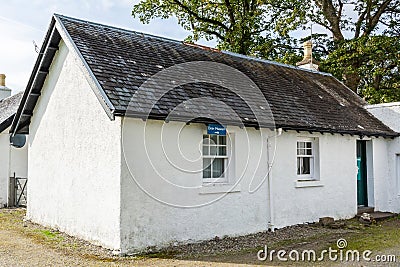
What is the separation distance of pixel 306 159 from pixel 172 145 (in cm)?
590

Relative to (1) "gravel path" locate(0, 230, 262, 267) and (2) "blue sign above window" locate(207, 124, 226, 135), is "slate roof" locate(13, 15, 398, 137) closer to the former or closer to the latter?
(2) "blue sign above window" locate(207, 124, 226, 135)

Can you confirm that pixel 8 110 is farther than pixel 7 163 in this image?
Yes

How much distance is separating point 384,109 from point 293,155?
6.87 meters

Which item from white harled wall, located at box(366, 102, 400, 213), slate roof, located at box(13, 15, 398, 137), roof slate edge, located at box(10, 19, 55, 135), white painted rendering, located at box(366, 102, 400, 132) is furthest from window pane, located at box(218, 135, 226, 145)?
white painted rendering, located at box(366, 102, 400, 132)

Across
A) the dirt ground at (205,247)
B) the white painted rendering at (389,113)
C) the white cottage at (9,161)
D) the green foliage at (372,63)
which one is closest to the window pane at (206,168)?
the dirt ground at (205,247)

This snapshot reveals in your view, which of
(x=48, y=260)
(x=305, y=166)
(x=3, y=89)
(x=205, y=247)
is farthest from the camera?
(x=3, y=89)

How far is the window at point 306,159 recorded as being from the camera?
14.3 meters

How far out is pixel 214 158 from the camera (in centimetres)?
1189

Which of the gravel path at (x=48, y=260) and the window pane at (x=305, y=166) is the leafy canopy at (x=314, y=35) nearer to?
the window pane at (x=305, y=166)

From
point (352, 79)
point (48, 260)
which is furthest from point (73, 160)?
point (352, 79)

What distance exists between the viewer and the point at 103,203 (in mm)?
10406

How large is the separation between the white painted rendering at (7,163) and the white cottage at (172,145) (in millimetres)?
4173

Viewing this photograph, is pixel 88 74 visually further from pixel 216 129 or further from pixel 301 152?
pixel 301 152

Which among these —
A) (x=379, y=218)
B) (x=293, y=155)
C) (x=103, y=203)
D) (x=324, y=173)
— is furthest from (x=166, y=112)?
(x=379, y=218)
